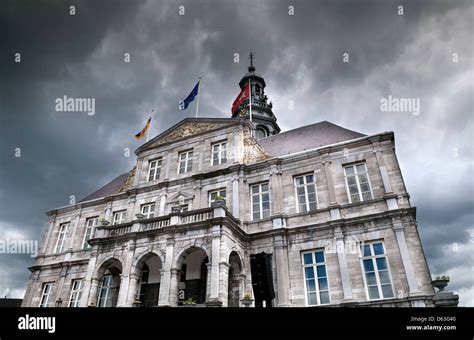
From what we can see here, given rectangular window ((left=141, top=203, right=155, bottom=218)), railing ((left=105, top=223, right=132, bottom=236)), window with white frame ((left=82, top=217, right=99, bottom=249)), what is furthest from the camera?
window with white frame ((left=82, top=217, right=99, bottom=249))

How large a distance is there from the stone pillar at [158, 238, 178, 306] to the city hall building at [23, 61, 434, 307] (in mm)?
46

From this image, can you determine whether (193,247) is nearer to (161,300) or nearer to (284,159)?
(161,300)

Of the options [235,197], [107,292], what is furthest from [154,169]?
[107,292]

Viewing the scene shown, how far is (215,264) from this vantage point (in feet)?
43.3

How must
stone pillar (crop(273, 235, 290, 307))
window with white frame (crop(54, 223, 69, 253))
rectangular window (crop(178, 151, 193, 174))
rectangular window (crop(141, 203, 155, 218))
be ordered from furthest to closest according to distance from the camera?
1. window with white frame (crop(54, 223, 69, 253))
2. rectangular window (crop(178, 151, 193, 174))
3. rectangular window (crop(141, 203, 155, 218))
4. stone pillar (crop(273, 235, 290, 307))

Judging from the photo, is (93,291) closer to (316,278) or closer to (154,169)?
(154,169)

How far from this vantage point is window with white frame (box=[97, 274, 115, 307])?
17.4 metres

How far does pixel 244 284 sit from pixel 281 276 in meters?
→ 1.76

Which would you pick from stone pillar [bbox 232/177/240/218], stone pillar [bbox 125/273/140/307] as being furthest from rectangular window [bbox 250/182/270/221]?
stone pillar [bbox 125/273/140/307]

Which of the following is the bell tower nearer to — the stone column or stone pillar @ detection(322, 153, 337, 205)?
stone pillar @ detection(322, 153, 337, 205)

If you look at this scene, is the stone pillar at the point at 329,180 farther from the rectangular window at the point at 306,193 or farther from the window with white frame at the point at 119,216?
the window with white frame at the point at 119,216

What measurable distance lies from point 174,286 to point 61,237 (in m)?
13.5

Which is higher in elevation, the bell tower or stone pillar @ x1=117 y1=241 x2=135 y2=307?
the bell tower
